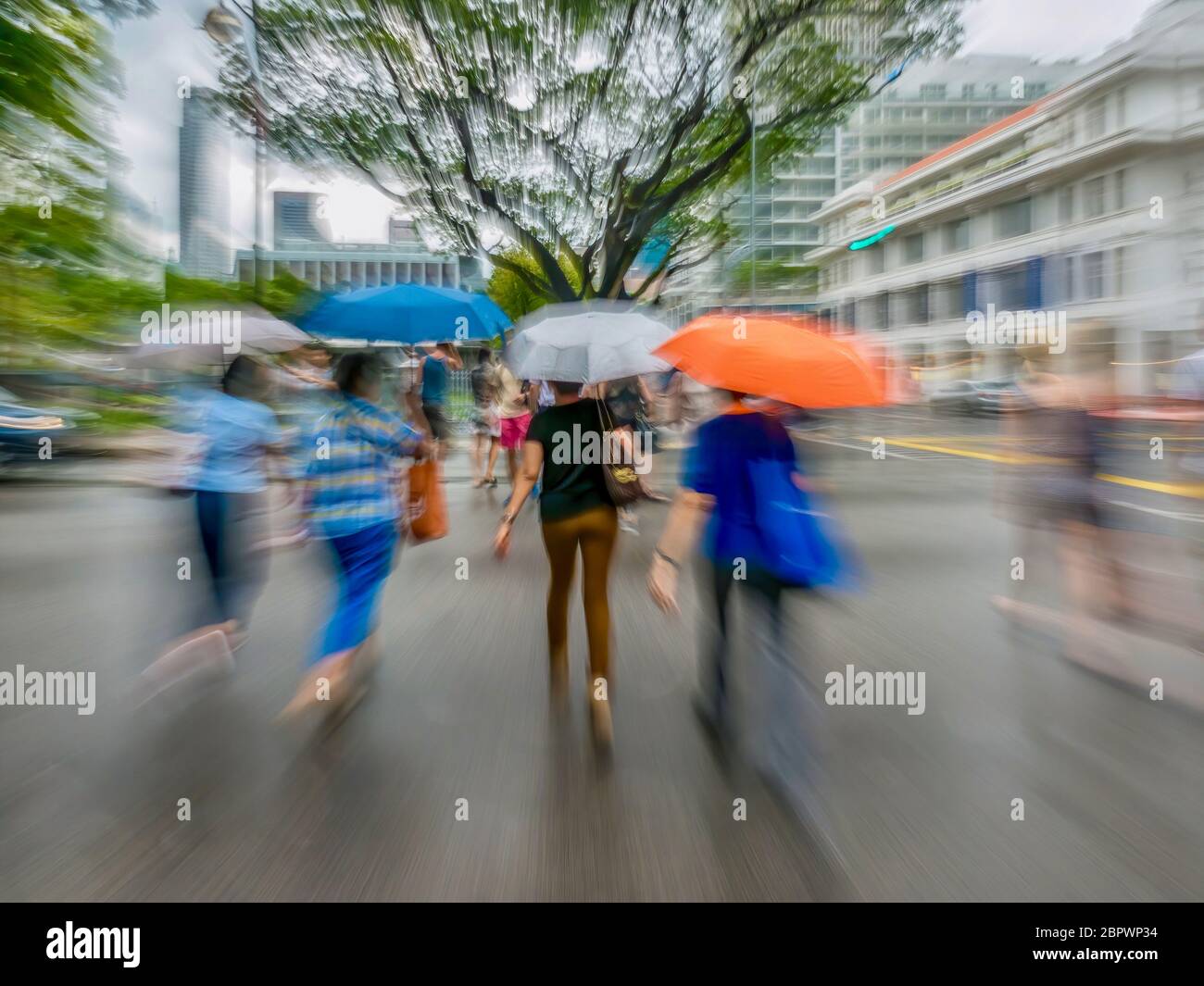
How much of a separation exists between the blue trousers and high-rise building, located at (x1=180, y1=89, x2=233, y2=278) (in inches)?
594

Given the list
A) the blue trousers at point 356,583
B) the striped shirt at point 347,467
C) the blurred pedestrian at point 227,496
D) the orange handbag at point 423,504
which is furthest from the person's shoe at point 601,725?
the blurred pedestrian at point 227,496

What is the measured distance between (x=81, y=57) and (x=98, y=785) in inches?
285

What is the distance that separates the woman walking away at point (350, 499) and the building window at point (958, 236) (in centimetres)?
1068

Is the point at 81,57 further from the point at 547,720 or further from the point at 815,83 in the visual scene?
the point at 815,83

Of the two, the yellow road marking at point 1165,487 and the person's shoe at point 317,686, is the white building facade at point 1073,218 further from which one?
the person's shoe at point 317,686

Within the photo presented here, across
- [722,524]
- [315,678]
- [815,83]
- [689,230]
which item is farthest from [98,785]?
[689,230]

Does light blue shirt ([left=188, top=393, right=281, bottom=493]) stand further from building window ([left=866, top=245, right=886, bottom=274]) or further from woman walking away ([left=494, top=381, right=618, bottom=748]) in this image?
building window ([left=866, top=245, right=886, bottom=274])

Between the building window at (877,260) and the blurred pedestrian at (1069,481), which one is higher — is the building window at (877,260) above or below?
above

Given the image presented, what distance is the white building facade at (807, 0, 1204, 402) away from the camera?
7367mm

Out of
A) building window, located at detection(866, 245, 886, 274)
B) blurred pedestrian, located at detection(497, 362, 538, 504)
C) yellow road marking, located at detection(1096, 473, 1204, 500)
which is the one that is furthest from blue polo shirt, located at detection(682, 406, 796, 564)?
building window, located at detection(866, 245, 886, 274)

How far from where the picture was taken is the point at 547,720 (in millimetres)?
4574

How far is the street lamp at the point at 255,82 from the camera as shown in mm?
14008

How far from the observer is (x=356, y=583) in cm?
460
